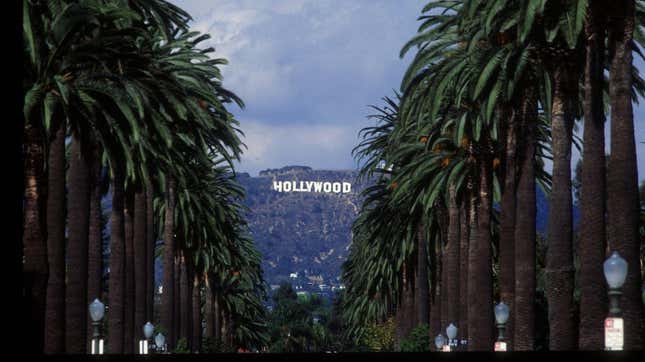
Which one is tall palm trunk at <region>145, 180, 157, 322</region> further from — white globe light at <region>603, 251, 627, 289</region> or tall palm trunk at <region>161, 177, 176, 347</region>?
white globe light at <region>603, 251, 627, 289</region>

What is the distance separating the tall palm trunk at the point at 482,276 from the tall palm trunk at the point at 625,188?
1865 cm

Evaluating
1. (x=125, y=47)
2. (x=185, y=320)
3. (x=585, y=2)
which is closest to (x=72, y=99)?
(x=125, y=47)

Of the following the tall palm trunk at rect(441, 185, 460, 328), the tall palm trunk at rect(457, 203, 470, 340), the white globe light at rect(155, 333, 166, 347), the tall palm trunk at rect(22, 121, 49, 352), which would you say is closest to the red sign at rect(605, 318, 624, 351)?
the tall palm trunk at rect(22, 121, 49, 352)

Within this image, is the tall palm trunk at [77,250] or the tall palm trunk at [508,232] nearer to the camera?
the tall palm trunk at [77,250]

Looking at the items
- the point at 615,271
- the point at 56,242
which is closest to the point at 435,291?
the point at 56,242

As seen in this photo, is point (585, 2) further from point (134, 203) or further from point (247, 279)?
point (247, 279)

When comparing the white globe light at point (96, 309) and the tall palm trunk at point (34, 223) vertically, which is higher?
the tall palm trunk at point (34, 223)

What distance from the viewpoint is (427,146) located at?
194 ft

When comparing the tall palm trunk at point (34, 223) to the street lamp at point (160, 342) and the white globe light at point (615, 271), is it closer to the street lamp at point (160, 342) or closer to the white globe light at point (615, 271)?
the white globe light at point (615, 271)

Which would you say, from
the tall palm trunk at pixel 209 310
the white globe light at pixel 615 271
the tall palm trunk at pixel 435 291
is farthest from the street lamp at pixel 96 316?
the tall palm trunk at pixel 209 310

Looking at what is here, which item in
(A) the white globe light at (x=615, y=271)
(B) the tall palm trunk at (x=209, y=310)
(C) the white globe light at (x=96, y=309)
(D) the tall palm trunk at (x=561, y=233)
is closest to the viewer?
(A) the white globe light at (x=615, y=271)

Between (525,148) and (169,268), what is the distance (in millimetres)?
29199

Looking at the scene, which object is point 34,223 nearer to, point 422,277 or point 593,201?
point 593,201

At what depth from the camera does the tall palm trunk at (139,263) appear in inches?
2281
